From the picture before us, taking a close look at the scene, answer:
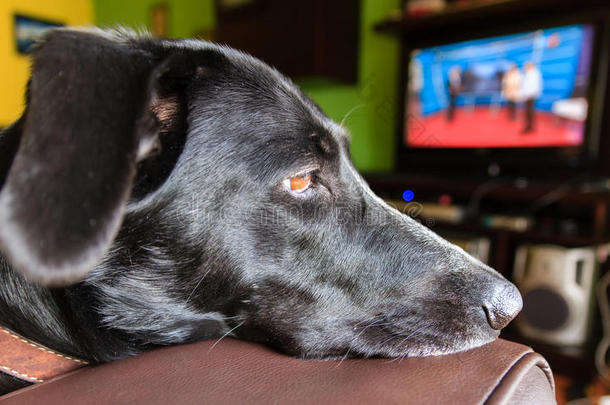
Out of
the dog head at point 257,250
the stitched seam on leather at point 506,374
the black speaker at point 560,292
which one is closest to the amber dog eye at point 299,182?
the dog head at point 257,250

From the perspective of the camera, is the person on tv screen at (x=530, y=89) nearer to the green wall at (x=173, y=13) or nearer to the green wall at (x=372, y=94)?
the green wall at (x=372, y=94)

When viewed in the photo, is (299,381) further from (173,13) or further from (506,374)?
(173,13)

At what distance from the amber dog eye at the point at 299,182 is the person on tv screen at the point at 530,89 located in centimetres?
207

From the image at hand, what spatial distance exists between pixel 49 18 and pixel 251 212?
17.6 feet

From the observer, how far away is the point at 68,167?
49 cm

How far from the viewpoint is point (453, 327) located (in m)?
0.73

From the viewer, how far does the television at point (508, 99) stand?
2199 mm

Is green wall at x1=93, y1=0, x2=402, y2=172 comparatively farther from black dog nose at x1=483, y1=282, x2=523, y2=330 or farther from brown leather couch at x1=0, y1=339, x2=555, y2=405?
brown leather couch at x1=0, y1=339, x2=555, y2=405

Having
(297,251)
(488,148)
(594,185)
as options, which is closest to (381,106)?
(488,148)

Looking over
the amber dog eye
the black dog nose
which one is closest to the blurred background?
the amber dog eye

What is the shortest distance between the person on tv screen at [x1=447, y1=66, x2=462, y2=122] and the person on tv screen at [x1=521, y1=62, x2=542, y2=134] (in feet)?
1.26

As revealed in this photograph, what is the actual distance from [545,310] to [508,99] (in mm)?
1230

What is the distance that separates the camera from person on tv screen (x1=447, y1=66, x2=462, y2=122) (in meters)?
2.62

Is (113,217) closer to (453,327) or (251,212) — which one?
(251,212)
